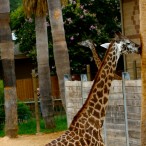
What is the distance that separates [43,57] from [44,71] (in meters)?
0.43

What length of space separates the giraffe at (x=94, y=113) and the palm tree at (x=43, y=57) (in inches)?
314

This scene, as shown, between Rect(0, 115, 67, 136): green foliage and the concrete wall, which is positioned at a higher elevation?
the concrete wall

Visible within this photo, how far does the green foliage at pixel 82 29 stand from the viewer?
23.6 m

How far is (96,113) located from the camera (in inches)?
314

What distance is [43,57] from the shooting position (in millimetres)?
16469

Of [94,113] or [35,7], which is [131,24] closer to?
[35,7]

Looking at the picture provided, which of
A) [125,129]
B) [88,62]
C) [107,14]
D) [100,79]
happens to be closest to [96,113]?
[100,79]

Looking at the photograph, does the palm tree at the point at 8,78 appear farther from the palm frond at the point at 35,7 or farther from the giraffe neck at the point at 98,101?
the giraffe neck at the point at 98,101

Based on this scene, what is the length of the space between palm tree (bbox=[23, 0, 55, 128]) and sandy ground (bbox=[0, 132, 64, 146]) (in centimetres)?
113

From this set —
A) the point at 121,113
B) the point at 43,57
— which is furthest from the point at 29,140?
the point at 121,113

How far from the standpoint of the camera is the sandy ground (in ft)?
46.0

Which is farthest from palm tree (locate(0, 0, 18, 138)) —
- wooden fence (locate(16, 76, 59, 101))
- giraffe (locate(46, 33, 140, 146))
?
wooden fence (locate(16, 76, 59, 101))

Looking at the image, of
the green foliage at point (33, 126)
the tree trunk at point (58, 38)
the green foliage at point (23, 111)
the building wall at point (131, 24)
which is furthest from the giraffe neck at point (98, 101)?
the green foliage at point (23, 111)

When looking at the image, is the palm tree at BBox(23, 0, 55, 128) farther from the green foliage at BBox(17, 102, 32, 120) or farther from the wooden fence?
the wooden fence
